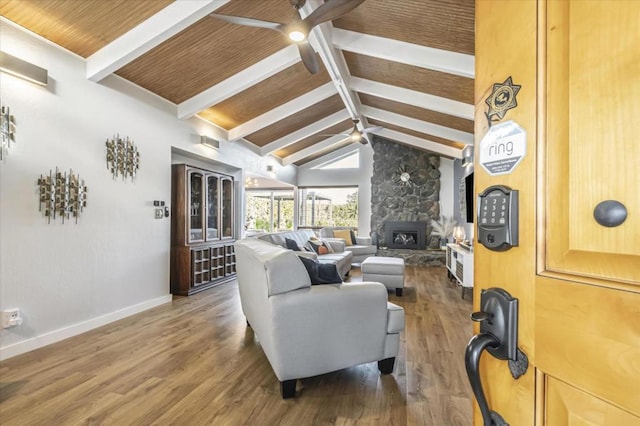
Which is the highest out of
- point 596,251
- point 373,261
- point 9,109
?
point 9,109

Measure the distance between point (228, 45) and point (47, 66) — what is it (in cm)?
169

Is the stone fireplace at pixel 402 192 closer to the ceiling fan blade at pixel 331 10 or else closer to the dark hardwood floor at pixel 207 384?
the dark hardwood floor at pixel 207 384

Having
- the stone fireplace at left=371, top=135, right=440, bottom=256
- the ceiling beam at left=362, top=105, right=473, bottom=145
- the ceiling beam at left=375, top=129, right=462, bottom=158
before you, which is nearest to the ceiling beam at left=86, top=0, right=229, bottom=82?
the ceiling beam at left=362, top=105, right=473, bottom=145

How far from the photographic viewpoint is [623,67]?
1.26 ft

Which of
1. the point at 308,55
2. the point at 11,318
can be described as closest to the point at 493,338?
the point at 308,55

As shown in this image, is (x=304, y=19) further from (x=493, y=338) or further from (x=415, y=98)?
(x=415, y=98)

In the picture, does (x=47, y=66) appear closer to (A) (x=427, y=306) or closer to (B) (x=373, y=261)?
(B) (x=373, y=261)

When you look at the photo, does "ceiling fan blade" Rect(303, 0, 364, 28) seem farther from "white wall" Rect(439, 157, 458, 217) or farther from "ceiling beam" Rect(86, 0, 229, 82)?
"white wall" Rect(439, 157, 458, 217)

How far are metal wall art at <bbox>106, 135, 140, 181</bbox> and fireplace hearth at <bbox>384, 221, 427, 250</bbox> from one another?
6.08 meters

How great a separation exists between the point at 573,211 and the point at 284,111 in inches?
214

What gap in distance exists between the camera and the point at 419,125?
6.00m

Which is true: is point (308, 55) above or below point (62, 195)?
above

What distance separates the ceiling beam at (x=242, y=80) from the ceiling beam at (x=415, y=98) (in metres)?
1.43

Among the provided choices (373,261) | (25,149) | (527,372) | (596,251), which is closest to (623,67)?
(596,251)
